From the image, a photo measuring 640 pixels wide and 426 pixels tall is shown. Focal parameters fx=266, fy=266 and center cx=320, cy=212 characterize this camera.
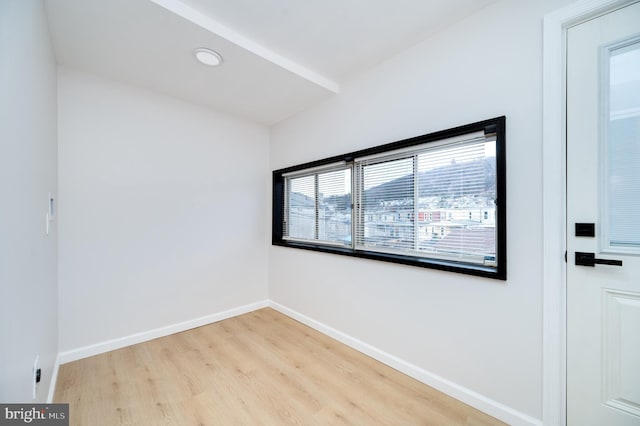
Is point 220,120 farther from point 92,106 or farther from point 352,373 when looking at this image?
point 352,373

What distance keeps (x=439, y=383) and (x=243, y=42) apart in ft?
9.58

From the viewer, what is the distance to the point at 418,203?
2.12 m

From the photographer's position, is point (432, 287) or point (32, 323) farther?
point (432, 287)

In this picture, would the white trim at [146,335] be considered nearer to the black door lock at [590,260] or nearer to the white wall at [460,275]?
the white wall at [460,275]

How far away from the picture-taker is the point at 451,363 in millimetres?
1876

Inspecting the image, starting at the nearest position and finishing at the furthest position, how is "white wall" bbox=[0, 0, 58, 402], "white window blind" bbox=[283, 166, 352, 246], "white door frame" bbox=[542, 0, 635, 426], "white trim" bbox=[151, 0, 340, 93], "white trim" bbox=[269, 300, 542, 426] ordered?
1. "white wall" bbox=[0, 0, 58, 402]
2. "white door frame" bbox=[542, 0, 635, 426]
3. "white trim" bbox=[269, 300, 542, 426]
4. "white trim" bbox=[151, 0, 340, 93]
5. "white window blind" bbox=[283, 166, 352, 246]

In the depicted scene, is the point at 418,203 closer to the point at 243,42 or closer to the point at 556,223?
the point at 556,223

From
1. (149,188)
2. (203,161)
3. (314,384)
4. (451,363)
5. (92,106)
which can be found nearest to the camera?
(451,363)

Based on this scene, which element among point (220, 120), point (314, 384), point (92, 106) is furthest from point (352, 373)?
point (92, 106)

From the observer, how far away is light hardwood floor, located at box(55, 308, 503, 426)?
1.68m

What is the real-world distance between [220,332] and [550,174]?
124 inches

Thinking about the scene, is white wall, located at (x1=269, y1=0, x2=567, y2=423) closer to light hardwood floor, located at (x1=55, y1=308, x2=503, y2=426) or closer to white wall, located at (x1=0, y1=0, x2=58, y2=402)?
light hardwood floor, located at (x1=55, y1=308, x2=503, y2=426)

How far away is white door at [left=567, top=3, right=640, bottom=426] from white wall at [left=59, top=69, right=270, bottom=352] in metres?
3.09

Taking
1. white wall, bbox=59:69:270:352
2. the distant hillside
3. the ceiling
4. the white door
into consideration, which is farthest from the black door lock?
white wall, bbox=59:69:270:352
